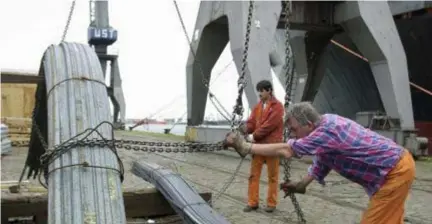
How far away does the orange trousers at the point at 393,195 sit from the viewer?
135 inches

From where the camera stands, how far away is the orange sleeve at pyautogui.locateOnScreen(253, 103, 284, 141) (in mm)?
6195

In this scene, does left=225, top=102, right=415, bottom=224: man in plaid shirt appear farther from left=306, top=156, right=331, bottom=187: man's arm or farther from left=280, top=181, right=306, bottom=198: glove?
left=280, top=181, right=306, bottom=198: glove

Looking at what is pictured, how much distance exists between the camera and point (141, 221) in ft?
17.5

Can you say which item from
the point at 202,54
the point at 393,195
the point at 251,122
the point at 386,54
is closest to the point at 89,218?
the point at 393,195

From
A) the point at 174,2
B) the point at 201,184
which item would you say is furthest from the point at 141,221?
the point at 174,2

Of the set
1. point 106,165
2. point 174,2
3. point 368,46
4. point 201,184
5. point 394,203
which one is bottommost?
point 201,184

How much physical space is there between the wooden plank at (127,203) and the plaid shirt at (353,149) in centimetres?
232

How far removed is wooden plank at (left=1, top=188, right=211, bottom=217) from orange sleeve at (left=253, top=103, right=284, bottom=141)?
1096 mm

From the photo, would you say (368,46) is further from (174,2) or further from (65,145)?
(65,145)

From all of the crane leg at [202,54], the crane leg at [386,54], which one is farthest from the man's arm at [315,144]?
the crane leg at [202,54]

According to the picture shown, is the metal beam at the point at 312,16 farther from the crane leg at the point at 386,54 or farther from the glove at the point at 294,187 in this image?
the glove at the point at 294,187

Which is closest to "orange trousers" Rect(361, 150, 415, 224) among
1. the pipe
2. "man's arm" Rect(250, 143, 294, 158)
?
"man's arm" Rect(250, 143, 294, 158)

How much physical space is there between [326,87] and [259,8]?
28.1 ft

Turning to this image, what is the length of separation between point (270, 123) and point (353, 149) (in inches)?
109
